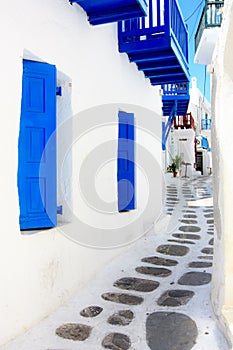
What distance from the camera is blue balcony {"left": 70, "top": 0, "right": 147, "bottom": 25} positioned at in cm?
418

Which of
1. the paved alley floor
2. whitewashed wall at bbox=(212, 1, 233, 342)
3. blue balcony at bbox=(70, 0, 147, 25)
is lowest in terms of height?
the paved alley floor

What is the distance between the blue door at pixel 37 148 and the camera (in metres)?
3.46

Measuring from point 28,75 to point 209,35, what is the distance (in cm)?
1146

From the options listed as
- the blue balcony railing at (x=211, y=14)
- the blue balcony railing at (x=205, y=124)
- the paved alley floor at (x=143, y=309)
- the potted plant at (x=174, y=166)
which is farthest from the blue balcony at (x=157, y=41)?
the blue balcony railing at (x=205, y=124)

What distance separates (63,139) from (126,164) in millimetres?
2408

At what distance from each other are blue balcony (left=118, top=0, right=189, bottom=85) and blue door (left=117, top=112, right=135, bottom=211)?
1072 millimetres

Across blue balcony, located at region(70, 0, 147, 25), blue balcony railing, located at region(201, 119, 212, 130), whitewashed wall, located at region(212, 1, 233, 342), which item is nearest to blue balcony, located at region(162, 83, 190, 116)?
blue balcony, located at region(70, 0, 147, 25)

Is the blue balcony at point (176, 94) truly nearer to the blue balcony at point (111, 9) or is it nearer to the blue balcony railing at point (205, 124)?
the blue balcony at point (111, 9)

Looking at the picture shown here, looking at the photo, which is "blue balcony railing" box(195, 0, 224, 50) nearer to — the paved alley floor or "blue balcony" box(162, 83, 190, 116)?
"blue balcony" box(162, 83, 190, 116)

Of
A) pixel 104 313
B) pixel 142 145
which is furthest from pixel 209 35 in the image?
pixel 104 313

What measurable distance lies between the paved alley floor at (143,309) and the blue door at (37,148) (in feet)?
3.51

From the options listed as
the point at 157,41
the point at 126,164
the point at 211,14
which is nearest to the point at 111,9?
the point at 157,41

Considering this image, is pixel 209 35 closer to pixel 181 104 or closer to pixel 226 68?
pixel 181 104

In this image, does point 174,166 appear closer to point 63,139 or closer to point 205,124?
point 205,124
